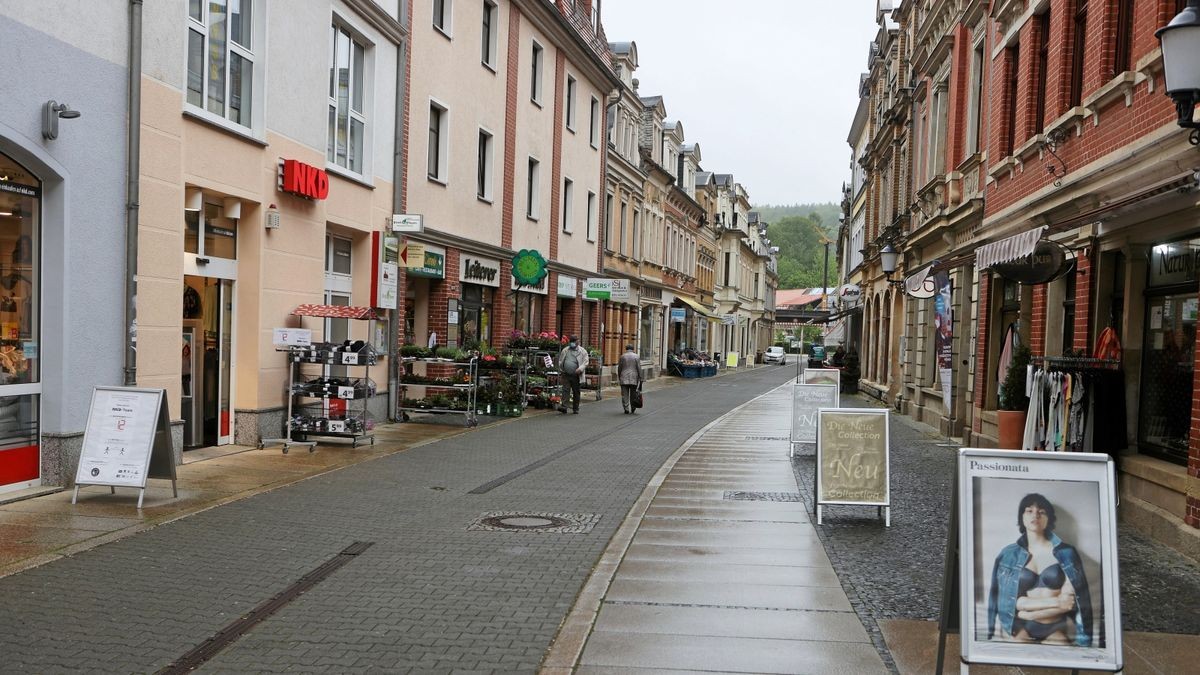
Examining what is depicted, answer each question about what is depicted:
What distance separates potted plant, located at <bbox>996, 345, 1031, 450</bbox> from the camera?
11273 millimetres

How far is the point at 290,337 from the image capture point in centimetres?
1287

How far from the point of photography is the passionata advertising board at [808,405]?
1394cm

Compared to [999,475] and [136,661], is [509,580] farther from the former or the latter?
[999,475]

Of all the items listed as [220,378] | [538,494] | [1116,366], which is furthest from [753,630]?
[220,378]

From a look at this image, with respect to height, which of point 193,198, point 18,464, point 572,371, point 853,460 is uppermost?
point 193,198

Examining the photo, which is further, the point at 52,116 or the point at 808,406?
the point at 808,406

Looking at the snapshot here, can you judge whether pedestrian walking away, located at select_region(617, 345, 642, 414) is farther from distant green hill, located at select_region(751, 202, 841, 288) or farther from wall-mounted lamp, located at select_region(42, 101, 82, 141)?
distant green hill, located at select_region(751, 202, 841, 288)

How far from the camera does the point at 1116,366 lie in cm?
933

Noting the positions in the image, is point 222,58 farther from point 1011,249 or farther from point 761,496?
point 1011,249

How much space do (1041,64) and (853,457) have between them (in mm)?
7602

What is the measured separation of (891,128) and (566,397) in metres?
13.9

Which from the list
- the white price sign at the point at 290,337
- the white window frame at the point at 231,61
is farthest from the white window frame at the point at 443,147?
the white price sign at the point at 290,337

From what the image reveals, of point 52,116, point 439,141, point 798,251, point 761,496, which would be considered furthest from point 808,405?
point 798,251

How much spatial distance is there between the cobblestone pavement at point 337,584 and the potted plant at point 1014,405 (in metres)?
4.33
